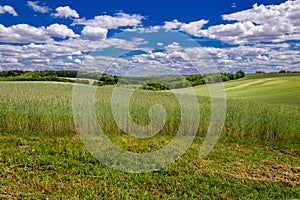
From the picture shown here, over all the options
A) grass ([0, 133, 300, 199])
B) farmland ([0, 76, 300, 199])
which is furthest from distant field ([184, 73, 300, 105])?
grass ([0, 133, 300, 199])

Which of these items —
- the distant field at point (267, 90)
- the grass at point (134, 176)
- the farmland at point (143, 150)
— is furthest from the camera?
the distant field at point (267, 90)

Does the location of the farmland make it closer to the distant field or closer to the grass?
the grass

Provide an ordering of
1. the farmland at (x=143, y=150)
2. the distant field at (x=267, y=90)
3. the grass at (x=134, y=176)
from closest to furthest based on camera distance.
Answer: the grass at (x=134, y=176) < the farmland at (x=143, y=150) < the distant field at (x=267, y=90)

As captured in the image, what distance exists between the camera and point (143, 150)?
8336 millimetres

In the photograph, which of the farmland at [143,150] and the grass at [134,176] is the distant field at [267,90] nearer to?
the farmland at [143,150]

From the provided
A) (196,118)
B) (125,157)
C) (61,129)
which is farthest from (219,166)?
(61,129)

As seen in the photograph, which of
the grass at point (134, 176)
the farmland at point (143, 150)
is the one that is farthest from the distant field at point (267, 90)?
the grass at point (134, 176)

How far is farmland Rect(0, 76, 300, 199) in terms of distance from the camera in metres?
5.86

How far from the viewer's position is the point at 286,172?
748 centimetres

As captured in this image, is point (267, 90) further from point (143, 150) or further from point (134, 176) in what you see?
point (134, 176)

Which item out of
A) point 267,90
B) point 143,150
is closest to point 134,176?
point 143,150

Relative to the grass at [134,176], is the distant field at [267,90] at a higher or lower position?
higher

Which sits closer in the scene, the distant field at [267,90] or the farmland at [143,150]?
the farmland at [143,150]

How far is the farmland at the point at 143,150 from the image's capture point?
586 cm
